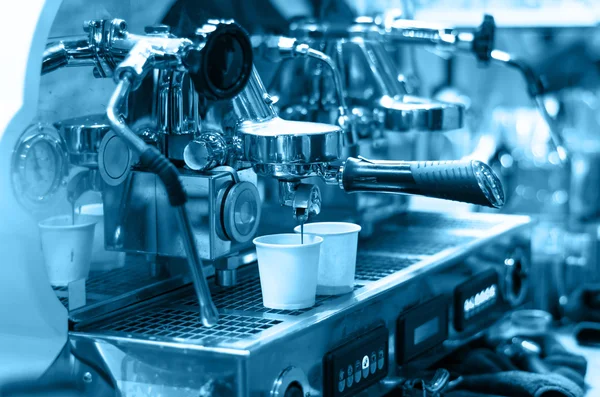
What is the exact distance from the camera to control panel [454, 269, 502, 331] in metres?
1.30

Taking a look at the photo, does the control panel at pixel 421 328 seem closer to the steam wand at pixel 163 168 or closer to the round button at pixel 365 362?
the round button at pixel 365 362

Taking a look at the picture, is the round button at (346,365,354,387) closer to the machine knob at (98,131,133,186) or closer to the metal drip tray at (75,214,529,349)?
the metal drip tray at (75,214,529,349)

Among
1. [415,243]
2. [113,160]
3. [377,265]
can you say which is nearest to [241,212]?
[113,160]

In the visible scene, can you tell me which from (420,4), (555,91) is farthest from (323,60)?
(555,91)

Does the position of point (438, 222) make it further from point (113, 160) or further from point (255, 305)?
point (113, 160)

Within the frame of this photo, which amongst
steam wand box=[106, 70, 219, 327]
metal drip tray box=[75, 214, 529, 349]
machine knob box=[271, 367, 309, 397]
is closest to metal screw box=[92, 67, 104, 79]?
steam wand box=[106, 70, 219, 327]

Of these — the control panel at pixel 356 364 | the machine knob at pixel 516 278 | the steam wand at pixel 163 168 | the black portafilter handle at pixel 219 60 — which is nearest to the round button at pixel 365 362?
the control panel at pixel 356 364

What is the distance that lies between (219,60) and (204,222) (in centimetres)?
18

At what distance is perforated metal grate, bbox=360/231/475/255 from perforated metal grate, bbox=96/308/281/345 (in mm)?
432

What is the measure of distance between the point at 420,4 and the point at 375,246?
91 cm

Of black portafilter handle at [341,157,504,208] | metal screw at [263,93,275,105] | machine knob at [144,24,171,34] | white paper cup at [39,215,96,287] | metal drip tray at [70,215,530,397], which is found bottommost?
metal drip tray at [70,215,530,397]

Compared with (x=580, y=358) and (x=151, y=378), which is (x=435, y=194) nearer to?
(x=151, y=378)

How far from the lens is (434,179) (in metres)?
0.98

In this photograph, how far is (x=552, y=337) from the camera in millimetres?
1502
